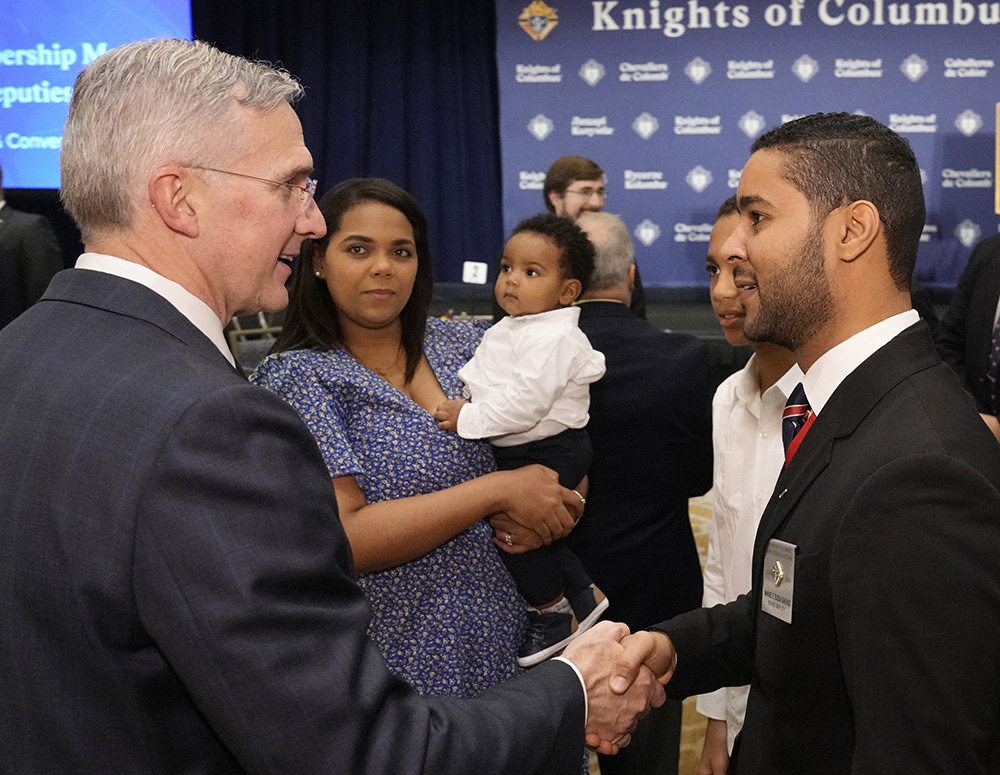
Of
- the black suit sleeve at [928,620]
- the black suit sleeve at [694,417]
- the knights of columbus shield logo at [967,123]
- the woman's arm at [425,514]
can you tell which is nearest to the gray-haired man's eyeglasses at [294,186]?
the woman's arm at [425,514]

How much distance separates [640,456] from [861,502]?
4.76 ft

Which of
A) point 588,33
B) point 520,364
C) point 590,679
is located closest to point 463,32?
point 588,33

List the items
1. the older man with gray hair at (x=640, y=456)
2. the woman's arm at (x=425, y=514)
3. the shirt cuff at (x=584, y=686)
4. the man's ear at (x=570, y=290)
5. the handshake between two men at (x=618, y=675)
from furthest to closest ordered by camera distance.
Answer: the man's ear at (x=570, y=290), the older man with gray hair at (x=640, y=456), the woman's arm at (x=425, y=514), the handshake between two men at (x=618, y=675), the shirt cuff at (x=584, y=686)

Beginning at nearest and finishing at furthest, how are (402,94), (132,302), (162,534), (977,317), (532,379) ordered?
(162,534), (132,302), (532,379), (977,317), (402,94)

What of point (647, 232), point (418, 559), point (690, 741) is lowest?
point (690, 741)

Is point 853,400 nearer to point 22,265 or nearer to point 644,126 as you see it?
point 22,265

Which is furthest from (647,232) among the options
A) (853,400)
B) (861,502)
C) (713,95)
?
(861,502)

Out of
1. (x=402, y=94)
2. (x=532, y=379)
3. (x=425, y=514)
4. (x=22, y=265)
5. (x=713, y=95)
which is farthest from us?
(x=402, y=94)

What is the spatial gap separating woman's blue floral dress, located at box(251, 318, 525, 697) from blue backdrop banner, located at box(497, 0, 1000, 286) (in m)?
4.85

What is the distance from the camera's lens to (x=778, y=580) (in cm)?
135

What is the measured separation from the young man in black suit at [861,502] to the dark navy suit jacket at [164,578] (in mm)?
558

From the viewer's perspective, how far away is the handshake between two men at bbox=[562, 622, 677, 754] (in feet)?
5.12

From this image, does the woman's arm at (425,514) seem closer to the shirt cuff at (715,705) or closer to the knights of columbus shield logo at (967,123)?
the shirt cuff at (715,705)

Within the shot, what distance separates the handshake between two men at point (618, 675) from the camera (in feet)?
5.12
